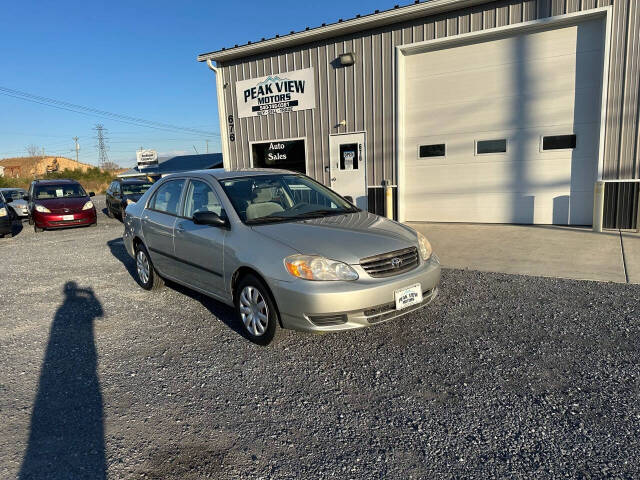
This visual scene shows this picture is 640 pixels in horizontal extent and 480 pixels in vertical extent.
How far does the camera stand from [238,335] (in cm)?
426

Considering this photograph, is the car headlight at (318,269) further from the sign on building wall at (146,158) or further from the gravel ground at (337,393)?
the sign on building wall at (146,158)

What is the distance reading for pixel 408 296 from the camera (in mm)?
3719

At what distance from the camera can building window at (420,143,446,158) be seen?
1007 cm

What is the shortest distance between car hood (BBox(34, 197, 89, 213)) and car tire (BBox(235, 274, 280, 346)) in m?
10.5

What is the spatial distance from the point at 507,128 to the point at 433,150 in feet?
5.27

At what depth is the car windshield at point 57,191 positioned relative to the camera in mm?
13195

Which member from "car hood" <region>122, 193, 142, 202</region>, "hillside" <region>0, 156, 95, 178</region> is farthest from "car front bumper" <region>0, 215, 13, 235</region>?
"hillside" <region>0, 156, 95, 178</region>

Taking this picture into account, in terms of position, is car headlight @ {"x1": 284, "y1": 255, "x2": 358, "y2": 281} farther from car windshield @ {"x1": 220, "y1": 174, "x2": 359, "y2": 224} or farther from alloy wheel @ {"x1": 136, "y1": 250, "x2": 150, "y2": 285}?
alloy wheel @ {"x1": 136, "y1": 250, "x2": 150, "y2": 285}

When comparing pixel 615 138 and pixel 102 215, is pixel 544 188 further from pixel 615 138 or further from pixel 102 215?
pixel 102 215

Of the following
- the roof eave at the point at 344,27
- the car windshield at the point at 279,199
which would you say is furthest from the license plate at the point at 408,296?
the roof eave at the point at 344,27

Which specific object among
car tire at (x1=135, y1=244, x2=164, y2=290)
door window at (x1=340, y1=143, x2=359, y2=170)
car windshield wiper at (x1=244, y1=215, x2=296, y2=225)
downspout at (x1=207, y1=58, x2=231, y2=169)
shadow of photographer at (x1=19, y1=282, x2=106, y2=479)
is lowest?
shadow of photographer at (x1=19, y1=282, x2=106, y2=479)

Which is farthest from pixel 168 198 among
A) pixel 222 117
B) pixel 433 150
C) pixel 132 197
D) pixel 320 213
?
pixel 132 197

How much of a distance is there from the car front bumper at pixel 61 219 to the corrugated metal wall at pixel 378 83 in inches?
170

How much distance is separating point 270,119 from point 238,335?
8747mm
